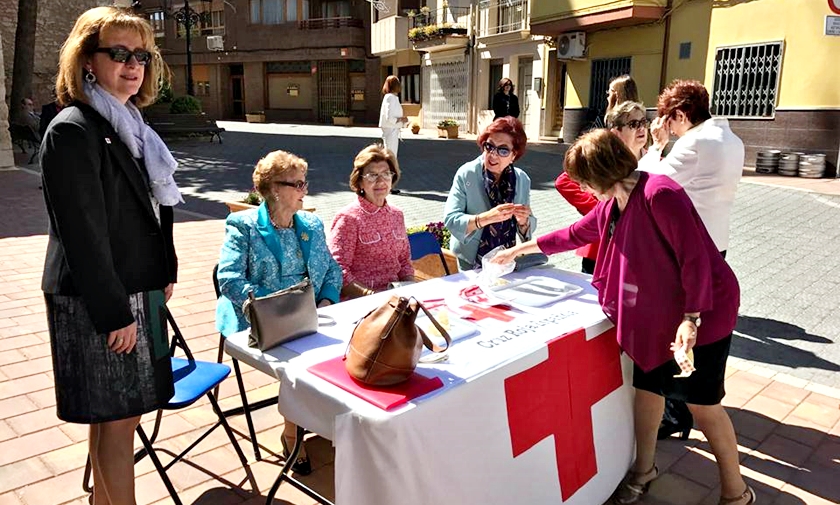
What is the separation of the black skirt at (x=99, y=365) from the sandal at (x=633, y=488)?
181 cm

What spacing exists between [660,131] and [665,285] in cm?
→ 126

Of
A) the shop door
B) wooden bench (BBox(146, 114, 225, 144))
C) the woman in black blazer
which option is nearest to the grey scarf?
the woman in black blazer

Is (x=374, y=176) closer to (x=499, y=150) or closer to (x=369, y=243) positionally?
(x=369, y=243)

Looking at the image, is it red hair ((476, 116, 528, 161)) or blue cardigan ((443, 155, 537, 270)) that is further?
blue cardigan ((443, 155, 537, 270))

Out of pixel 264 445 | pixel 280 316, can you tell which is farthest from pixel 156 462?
pixel 264 445

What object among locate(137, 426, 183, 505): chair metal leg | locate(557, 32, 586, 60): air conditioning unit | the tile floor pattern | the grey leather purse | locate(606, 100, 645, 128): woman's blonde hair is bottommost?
the tile floor pattern

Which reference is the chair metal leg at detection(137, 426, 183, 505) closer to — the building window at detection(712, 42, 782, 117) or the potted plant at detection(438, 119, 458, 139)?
the building window at detection(712, 42, 782, 117)

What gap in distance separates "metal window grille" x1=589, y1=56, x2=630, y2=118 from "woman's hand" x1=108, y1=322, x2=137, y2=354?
1623 centimetres

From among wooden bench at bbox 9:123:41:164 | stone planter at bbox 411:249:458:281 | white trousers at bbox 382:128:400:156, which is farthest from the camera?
wooden bench at bbox 9:123:41:164

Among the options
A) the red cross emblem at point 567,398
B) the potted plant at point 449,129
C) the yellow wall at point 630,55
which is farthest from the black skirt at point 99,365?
the potted plant at point 449,129

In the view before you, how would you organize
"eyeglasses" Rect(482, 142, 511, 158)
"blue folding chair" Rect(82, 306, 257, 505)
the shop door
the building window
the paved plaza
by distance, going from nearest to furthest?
"blue folding chair" Rect(82, 306, 257, 505), the paved plaza, "eyeglasses" Rect(482, 142, 511, 158), the building window, the shop door

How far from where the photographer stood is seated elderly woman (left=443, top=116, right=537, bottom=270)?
3.45m

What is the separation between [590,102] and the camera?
17656mm

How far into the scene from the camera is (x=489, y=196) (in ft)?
11.8
